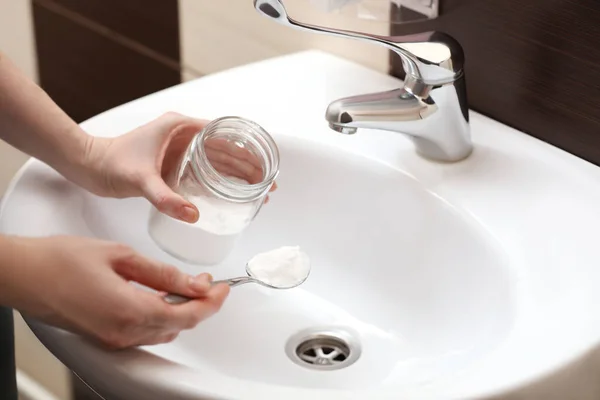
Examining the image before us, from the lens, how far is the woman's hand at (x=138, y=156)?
0.72 meters

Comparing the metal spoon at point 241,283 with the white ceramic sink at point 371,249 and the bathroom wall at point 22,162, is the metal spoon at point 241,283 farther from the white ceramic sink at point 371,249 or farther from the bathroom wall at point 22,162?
the bathroom wall at point 22,162

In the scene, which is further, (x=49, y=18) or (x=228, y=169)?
(x=49, y=18)

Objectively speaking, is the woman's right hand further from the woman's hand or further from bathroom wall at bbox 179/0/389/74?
bathroom wall at bbox 179/0/389/74

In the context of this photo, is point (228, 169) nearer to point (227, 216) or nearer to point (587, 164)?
point (227, 216)

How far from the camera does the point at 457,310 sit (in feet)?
2.32

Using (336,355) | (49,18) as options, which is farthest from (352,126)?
(49,18)

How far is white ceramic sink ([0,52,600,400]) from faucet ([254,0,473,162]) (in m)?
0.03

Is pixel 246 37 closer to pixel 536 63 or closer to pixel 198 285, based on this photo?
pixel 536 63

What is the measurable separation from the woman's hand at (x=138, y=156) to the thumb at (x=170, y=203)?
0.02 meters

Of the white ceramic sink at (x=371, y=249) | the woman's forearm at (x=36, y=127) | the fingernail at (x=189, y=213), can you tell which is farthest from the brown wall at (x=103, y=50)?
the fingernail at (x=189, y=213)

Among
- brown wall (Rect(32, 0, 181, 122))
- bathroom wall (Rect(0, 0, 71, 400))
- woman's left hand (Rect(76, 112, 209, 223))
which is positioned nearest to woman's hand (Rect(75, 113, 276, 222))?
woman's left hand (Rect(76, 112, 209, 223))

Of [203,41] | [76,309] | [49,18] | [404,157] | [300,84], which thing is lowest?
[76,309]

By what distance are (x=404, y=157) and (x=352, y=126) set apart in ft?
0.20

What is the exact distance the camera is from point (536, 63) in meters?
0.75
